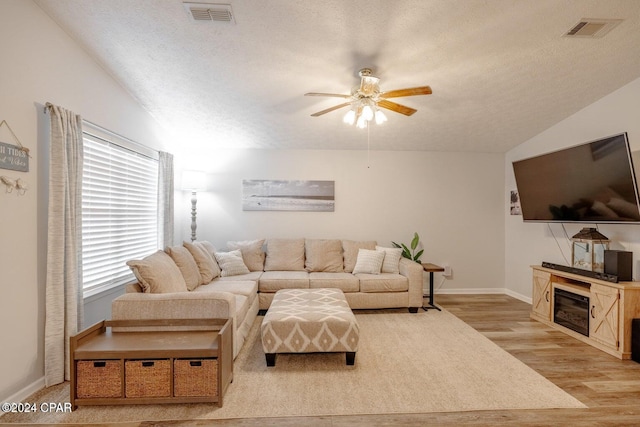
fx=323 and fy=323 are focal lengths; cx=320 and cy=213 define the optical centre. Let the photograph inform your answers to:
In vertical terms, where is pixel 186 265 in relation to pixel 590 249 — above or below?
below

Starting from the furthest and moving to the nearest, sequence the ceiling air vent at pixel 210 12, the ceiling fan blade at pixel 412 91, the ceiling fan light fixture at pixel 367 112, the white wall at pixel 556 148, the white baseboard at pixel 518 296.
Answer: the white baseboard at pixel 518 296
the white wall at pixel 556 148
the ceiling fan light fixture at pixel 367 112
the ceiling fan blade at pixel 412 91
the ceiling air vent at pixel 210 12

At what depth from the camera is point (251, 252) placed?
4.73 metres

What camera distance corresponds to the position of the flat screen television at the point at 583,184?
9.83ft

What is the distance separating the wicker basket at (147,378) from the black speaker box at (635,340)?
393 centimetres

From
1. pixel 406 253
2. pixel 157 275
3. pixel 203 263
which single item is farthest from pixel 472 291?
pixel 157 275

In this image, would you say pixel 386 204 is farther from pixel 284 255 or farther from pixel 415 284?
pixel 284 255

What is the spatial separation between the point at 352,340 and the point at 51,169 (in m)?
2.68

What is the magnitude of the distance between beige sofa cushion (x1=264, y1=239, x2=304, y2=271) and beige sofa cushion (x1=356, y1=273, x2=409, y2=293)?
101cm

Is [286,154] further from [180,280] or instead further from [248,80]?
[180,280]

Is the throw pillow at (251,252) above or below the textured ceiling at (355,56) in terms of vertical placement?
below

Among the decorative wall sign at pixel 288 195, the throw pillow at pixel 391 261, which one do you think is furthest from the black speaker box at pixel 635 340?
the decorative wall sign at pixel 288 195

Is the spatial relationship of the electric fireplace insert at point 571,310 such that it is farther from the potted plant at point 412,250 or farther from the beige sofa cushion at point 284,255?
the beige sofa cushion at point 284,255

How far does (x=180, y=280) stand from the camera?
318 cm

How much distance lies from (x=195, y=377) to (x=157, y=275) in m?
1.07
